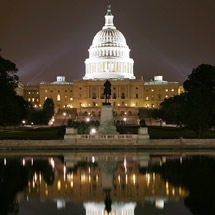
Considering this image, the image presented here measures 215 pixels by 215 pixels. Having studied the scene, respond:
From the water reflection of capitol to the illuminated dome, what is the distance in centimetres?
14050

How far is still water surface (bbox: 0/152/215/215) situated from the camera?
18.5 m

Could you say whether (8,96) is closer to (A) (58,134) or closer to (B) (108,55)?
(A) (58,134)

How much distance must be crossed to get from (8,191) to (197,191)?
24.1ft

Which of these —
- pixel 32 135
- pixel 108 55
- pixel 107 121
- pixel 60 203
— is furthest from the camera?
pixel 108 55

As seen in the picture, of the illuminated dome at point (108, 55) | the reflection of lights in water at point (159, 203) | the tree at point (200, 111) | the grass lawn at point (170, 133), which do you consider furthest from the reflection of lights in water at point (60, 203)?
the illuminated dome at point (108, 55)

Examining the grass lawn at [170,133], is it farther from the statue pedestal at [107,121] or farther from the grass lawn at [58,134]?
the statue pedestal at [107,121]

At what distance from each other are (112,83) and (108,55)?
37.9ft

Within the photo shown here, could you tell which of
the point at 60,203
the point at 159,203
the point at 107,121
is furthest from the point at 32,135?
the point at 159,203

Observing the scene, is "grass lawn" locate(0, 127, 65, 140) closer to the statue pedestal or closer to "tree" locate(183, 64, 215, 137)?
the statue pedestal

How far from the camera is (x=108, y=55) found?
17038 centimetres

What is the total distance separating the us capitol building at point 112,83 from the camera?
165 m

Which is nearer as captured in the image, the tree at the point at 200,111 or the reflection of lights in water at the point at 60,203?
the reflection of lights in water at the point at 60,203

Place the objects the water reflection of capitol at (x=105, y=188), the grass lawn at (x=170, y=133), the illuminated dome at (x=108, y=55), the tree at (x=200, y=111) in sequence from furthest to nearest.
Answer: the illuminated dome at (x=108, y=55) < the grass lawn at (x=170, y=133) < the tree at (x=200, y=111) < the water reflection of capitol at (x=105, y=188)

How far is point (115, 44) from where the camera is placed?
170125 mm
